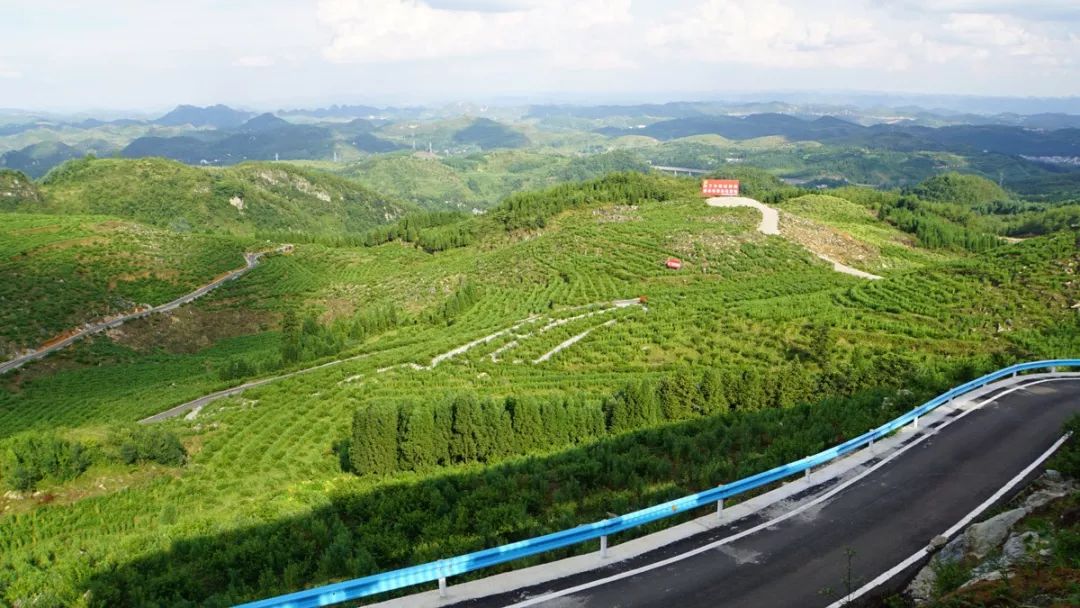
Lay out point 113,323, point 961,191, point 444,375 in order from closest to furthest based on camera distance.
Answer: point 444,375
point 113,323
point 961,191

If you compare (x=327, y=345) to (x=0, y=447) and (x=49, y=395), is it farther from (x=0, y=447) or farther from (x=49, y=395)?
(x=0, y=447)

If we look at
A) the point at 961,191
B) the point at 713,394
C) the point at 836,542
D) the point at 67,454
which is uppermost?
the point at 836,542

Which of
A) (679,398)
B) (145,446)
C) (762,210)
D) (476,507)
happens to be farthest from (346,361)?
(762,210)

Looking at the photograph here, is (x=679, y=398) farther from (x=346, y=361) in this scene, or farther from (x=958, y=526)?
(x=346, y=361)

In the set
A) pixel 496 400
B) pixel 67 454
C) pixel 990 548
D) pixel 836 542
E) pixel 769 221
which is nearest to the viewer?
pixel 990 548

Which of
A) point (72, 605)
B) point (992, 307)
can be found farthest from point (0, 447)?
point (992, 307)

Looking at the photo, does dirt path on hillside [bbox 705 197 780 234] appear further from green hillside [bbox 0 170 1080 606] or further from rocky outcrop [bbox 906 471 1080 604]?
rocky outcrop [bbox 906 471 1080 604]
